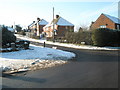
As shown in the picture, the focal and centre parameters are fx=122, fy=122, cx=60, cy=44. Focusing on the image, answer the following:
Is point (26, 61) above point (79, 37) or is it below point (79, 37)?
below

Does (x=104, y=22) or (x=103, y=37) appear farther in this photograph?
(x=104, y=22)

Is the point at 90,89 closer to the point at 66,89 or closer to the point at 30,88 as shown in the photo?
the point at 66,89

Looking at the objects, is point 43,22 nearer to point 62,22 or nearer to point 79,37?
point 62,22

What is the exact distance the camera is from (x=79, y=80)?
5.96 m

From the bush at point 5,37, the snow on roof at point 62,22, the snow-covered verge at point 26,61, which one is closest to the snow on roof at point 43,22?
the snow on roof at point 62,22

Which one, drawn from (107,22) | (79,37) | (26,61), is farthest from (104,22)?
(26,61)

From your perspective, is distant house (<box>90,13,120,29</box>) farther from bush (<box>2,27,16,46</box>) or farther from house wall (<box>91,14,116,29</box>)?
bush (<box>2,27,16,46</box>)

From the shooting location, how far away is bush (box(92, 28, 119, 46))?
2169cm

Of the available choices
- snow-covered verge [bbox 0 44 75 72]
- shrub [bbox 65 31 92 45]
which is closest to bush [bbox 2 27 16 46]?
snow-covered verge [bbox 0 44 75 72]

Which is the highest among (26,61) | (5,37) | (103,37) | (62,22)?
(62,22)

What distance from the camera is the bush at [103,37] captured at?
21688 millimetres

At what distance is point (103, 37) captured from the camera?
853 inches

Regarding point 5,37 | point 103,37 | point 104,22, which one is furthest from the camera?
point 104,22

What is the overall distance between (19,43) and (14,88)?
11.0 m
